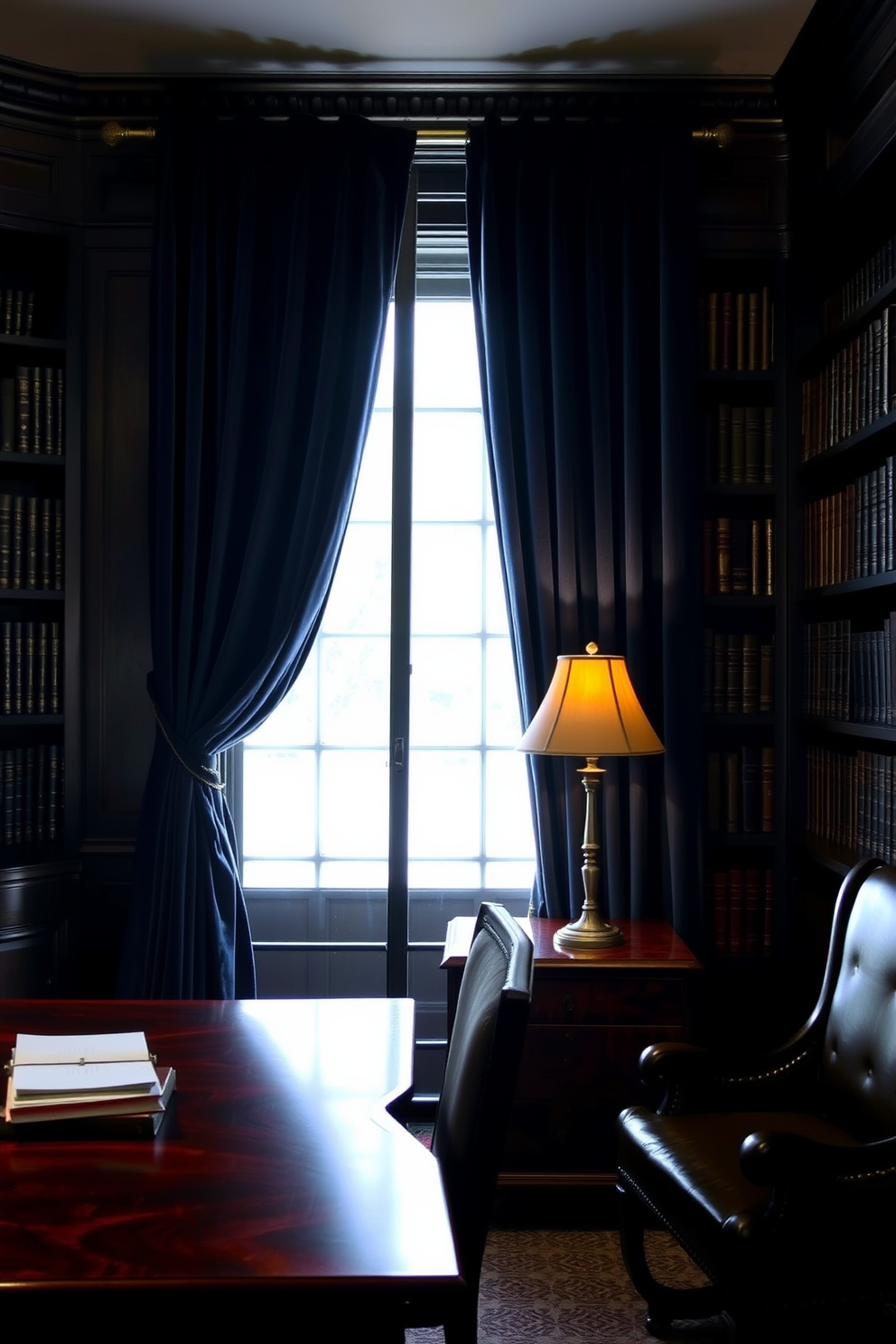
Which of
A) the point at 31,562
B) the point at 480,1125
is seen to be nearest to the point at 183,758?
the point at 31,562

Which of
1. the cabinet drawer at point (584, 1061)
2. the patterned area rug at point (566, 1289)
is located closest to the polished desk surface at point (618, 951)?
the cabinet drawer at point (584, 1061)

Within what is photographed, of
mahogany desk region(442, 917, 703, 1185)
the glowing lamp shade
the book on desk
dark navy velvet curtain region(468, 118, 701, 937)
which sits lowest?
mahogany desk region(442, 917, 703, 1185)

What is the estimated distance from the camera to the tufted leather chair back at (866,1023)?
2092mm

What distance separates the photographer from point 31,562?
127 inches

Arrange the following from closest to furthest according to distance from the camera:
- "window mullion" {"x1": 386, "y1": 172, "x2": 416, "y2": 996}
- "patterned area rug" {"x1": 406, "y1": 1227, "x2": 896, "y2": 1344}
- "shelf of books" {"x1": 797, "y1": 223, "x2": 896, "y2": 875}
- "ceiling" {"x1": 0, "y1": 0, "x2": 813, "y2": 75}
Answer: "patterned area rug" {"x1": 406, "y1": 1227, "x2": 896, "y2": 1344} → "shelf of books" {"x1": 797, "y1": 223, "x2": 896, "y2": 875} → "ceiling" {"x1": 0, "y1": 0, "x2": 813, "y2": 75} → "window mullion" {"x1": 386, "y1": 172, "x2": 416, "y2": 996}

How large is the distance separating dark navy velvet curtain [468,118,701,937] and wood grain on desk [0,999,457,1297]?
4.54 ft

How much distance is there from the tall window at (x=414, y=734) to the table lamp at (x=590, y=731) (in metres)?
0.66

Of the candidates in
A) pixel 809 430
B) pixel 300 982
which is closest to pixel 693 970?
pixel 300 982

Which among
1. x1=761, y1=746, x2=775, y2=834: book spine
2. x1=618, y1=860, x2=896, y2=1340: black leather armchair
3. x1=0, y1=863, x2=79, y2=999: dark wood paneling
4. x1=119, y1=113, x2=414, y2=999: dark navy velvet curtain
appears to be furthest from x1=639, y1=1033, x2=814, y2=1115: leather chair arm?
x1=0, y1=863, x2=79, y2=999: dark wood paneling

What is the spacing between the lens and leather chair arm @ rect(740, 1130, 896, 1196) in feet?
5.94

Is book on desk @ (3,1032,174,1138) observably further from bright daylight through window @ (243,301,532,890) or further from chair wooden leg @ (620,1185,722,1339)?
bright daylight through window @ (243,301,532,890)

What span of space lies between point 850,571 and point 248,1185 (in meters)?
2.15

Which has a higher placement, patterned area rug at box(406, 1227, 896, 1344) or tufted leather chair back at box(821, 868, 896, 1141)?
tufted leather chair back at box(821, 868, 896, 1141)

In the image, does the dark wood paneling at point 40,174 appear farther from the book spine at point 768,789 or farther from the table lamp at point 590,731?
the book spine at point 768,789
